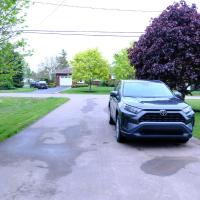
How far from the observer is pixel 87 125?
529 inches

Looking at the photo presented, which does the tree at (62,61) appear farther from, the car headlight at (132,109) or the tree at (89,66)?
the car headlight at (132,109)

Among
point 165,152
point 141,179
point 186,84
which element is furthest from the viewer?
point 186,84

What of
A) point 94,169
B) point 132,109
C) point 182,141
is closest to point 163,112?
point 132,109

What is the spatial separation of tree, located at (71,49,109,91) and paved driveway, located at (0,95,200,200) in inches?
1578

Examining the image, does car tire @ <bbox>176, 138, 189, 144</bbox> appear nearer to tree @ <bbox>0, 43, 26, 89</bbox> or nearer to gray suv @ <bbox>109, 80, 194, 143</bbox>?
gray suv @ <bbox>109, 80, 194, 143</bbox>

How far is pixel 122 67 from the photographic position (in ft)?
177

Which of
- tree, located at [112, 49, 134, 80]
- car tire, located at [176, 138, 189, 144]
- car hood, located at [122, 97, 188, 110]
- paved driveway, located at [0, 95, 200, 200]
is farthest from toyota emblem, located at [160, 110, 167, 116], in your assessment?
tree, located at [112, 49, 134, 80]

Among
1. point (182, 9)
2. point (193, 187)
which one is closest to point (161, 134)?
point (193, 187)

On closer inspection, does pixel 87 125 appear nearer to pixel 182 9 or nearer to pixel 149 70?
pixel 149 70

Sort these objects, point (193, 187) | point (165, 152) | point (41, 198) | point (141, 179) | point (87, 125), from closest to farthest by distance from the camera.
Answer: point (41, 198) < point (193, 187) < point (141, 179) < point (165, 152) < point (87, 125)

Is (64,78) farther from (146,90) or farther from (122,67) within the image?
(146,90)

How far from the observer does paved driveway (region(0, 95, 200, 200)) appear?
5679mm

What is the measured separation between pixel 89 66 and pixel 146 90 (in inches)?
1590

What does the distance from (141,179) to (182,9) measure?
13302mm
